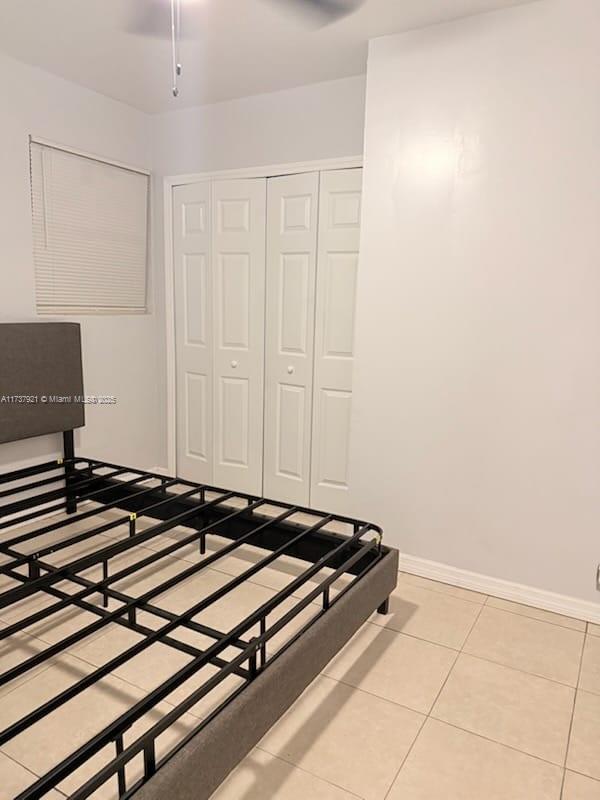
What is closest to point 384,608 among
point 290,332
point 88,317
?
point 290,332

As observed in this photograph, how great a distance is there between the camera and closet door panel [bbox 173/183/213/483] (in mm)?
3783

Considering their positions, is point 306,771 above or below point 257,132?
below

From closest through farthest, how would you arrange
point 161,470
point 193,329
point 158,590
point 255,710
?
point 255,710 → point 158,590 → point 193,329 → point 161,470

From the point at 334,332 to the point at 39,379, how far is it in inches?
65.7

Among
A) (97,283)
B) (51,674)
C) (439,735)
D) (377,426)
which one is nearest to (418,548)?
(377,426)

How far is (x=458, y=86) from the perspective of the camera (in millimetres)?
2484

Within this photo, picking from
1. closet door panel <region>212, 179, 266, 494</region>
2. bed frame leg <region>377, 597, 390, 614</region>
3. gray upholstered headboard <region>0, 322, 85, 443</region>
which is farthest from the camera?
closet door panel <region>212, 179, 266, 494</region>

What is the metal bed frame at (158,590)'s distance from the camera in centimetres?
132

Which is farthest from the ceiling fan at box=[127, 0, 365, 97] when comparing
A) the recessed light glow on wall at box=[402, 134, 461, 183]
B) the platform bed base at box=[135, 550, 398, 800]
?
the platform bed base at box=[135, 550, 398, 800]

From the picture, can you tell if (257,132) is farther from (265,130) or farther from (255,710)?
(255,710)

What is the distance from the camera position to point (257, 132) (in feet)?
11.4

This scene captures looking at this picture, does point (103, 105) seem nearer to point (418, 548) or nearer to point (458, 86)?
point (458, 86)

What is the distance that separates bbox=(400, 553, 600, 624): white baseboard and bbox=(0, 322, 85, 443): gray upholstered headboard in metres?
2.04

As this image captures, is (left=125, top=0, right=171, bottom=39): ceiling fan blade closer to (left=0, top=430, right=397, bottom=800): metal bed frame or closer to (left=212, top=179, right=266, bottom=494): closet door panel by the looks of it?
(left=212, top=179, right=266, bottom=494): closet door panel
